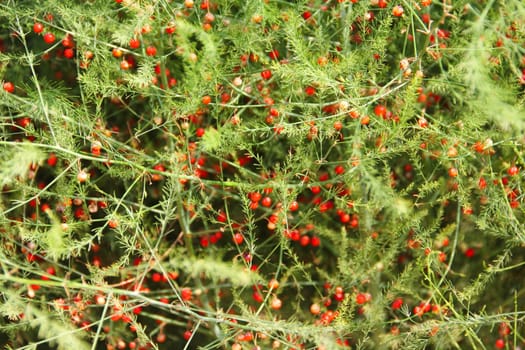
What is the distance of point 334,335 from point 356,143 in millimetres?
519

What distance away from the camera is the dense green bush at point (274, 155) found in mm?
1482

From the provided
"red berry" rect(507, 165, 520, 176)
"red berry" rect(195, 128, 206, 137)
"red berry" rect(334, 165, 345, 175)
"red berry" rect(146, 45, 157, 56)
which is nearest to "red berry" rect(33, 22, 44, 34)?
"red berry" rect(146, 45, 157, 56)

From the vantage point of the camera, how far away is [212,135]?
1358 mm

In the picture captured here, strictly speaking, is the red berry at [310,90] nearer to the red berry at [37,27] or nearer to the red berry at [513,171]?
the red berry at [513,171]

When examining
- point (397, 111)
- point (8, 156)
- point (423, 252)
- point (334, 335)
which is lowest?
point (334, 335)

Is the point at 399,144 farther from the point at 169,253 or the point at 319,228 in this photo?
the point at 169,253

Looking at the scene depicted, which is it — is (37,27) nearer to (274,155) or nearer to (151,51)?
(151,51)

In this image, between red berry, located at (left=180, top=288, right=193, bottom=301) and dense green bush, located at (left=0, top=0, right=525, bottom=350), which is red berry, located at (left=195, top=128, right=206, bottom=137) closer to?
dense green bush, located at (left=0, top=0, right=525, bottom=350)

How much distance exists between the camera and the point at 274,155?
1.93 m

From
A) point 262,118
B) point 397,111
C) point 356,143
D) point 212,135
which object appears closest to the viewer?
point 212,135

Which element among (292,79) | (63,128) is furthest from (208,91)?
(63,128)

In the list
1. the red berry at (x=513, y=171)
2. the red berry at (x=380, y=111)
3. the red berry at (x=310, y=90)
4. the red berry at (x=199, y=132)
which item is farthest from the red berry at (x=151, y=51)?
the red berry at (x=513, y=171)

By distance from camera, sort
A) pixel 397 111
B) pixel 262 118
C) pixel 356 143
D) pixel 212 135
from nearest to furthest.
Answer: pixel 212 135 < pixel 356 143 < pixel 397 111 < pixel 262 118

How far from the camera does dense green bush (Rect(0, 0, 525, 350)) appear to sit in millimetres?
1482
